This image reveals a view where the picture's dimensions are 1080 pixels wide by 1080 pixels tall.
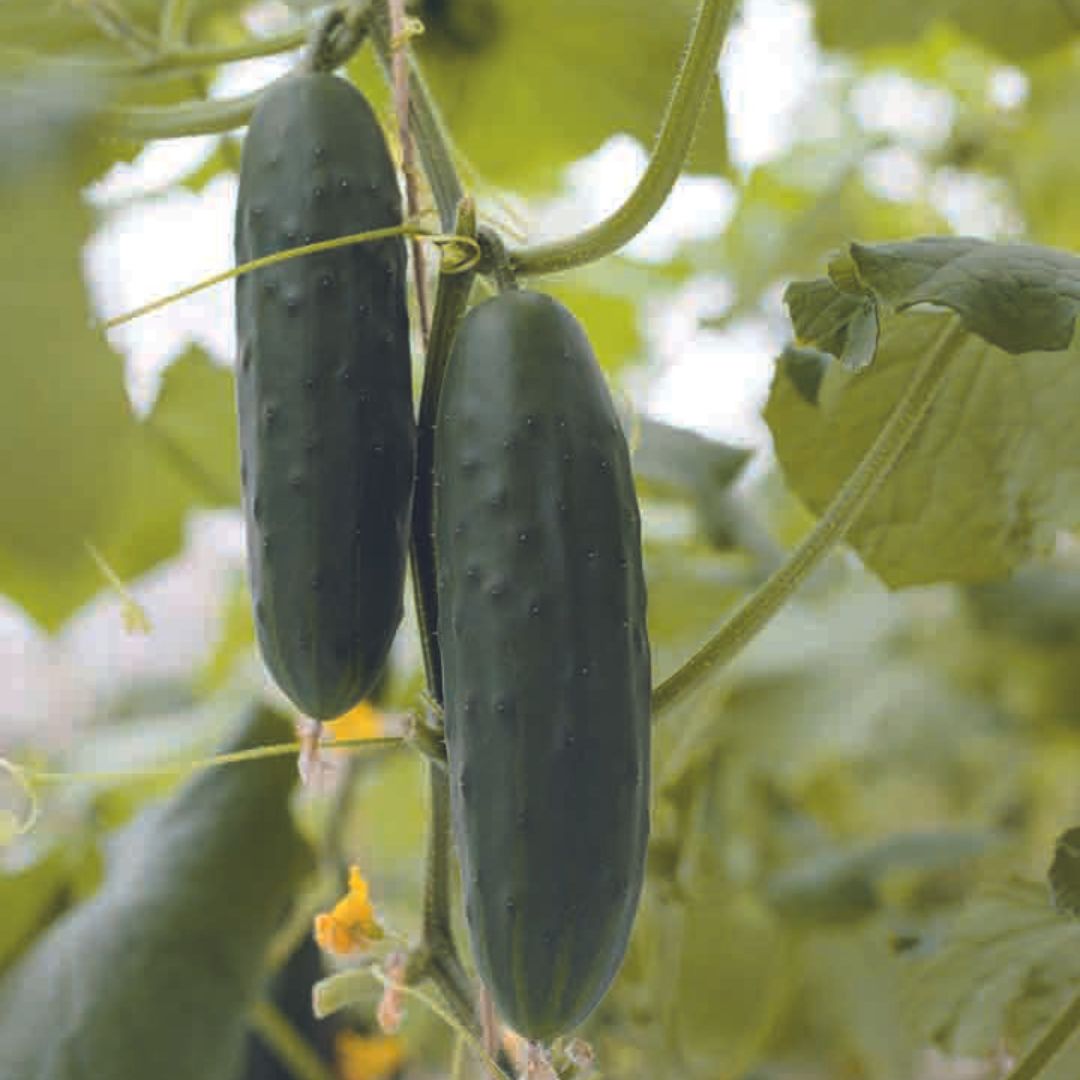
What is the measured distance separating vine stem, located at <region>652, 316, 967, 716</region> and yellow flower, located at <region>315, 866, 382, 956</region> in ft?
0.50

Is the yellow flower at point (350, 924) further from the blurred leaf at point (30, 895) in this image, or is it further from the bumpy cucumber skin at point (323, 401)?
the blurred leaf at point (30, 895)

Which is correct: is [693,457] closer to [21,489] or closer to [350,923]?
[350,923]

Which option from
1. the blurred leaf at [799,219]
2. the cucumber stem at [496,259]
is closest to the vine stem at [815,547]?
the cucumber stem at [496,259]

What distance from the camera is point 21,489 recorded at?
1.33 feet

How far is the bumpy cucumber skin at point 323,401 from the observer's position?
1.91 feet

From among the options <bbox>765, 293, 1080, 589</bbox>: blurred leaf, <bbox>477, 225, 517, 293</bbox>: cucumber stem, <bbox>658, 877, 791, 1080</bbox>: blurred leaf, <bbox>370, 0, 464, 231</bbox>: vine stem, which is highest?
<bbox>370, 0, 464, 231</bbox>: vine stem

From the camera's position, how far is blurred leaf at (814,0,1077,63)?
1179mm

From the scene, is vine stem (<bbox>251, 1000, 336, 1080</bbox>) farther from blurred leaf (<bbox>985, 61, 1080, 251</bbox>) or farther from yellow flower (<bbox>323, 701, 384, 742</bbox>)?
blurred leaf (<bbox>985, 61, 1080, 251</bbox>)

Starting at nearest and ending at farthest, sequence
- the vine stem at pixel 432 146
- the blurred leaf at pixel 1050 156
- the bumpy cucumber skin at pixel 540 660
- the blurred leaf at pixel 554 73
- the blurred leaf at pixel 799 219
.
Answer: the bumpy cucumber skin at pixel 540 660, the vine stem at pixel 432 146, the blurred leaf at pixel 554 73, the blurred leaf at pixel 799 219, the blurred leaf at pixel 1050 156

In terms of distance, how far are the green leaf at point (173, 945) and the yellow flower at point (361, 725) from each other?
0.05m

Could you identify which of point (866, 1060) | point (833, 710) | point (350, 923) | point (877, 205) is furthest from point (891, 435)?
point (877, 205)

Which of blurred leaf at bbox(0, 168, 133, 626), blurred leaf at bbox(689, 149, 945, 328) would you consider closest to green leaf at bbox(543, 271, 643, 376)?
blurred leaf at bbox(689, 149, 945, 328)

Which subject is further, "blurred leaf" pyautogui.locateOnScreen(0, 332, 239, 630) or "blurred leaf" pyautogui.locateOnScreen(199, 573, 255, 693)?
"blurred leaf" pyautogui.locateOnScreen(199, 573, 255, 693)

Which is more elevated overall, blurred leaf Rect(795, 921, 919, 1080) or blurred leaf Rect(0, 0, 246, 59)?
blurred leaf Rect(0, 0, 246, 59)
